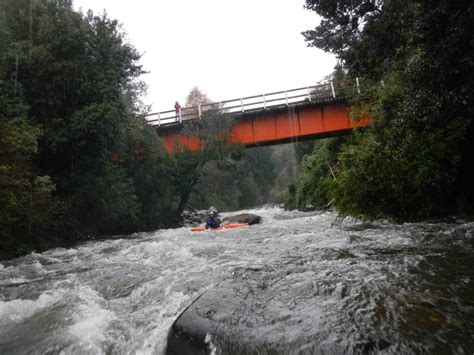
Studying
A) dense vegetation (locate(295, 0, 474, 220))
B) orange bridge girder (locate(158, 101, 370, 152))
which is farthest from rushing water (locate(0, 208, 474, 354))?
orange bridge girder (locate(158, 101, 370, 152))

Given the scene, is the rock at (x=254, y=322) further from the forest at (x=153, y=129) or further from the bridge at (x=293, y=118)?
the bridge at (x=293, y=118)

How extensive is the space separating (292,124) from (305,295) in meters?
19.5

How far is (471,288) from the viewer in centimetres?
371

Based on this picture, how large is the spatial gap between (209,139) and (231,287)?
2086 cm

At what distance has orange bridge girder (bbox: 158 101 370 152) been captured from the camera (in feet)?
72.8

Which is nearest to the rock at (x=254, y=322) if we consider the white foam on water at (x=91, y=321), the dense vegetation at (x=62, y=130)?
the white foam on water at (x=91, y=321)

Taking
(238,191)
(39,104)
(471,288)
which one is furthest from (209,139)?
(238,191)

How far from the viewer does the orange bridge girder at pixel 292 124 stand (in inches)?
874

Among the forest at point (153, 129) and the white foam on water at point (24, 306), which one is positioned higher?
the forest at point (153, 129)

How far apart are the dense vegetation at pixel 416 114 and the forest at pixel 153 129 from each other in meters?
0.03

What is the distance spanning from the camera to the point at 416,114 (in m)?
8.21

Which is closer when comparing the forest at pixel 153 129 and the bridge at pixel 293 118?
the forest at pixel 153 129

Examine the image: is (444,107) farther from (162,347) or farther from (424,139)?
(162,347)

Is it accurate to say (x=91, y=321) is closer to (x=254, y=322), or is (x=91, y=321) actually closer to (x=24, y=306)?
(x=24, y=306)
